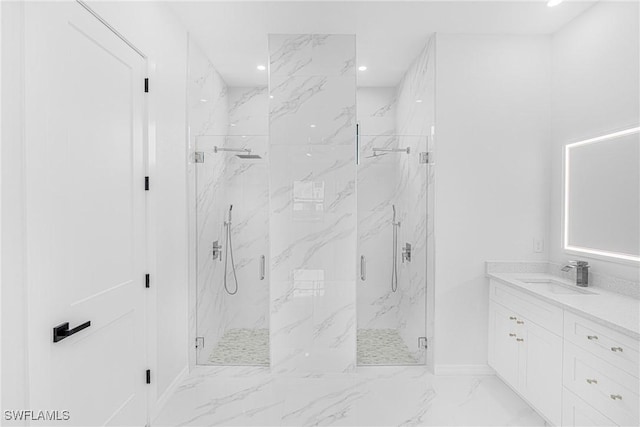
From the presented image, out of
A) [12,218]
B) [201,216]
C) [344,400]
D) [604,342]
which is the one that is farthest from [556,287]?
[12,218]

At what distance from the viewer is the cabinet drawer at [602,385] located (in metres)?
1.69

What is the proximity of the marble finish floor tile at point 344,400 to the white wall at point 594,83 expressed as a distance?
4.07ft

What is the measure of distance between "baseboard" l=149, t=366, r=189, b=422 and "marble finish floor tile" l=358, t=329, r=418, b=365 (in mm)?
1504

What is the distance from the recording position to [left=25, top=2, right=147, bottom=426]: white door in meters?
1.45

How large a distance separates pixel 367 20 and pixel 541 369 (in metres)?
2.76

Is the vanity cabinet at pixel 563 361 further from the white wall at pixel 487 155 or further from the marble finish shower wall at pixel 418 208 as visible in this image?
the marble finish shower wall at pixel 418 208

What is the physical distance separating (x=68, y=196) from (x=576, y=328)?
2.67 metres

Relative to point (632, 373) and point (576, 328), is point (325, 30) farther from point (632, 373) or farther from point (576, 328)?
point (632, 373)

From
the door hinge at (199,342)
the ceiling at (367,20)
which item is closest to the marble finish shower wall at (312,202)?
the ceiling at (367,20)

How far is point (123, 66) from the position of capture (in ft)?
6.88

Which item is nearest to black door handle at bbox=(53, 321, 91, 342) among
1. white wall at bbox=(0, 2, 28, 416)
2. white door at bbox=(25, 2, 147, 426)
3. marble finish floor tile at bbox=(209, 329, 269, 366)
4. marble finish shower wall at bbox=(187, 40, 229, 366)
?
white door at bbox=(25, 2, 147, 426)

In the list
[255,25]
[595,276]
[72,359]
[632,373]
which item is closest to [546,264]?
[595,276]

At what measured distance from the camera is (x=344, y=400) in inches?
109

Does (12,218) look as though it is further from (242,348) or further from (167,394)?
(242,348)
